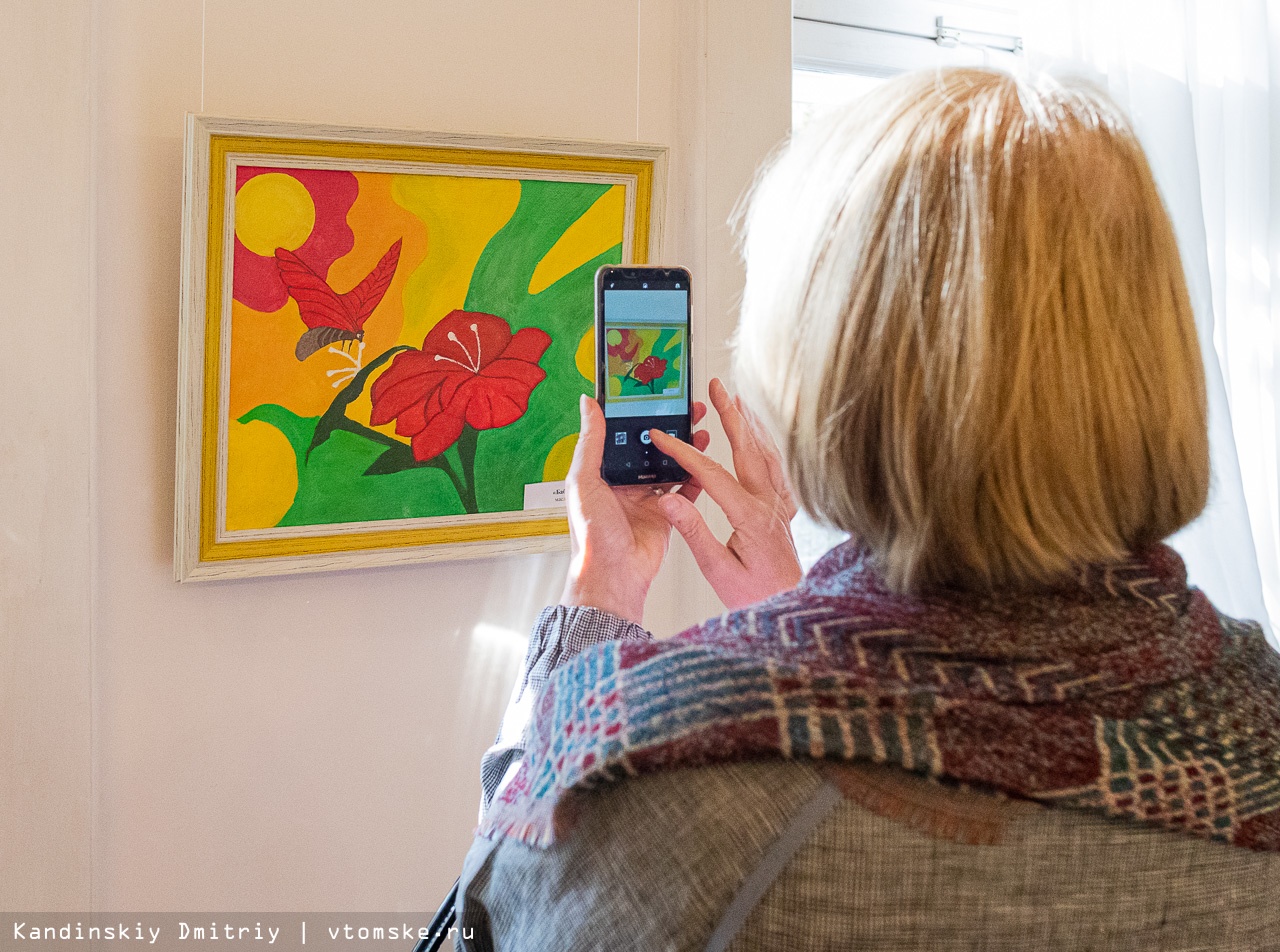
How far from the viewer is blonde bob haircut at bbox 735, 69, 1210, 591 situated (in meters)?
0.56

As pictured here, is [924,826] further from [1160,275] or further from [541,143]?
[541,143]

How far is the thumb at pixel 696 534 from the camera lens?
3.43ft

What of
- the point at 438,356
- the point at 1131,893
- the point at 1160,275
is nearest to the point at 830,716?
the point at 1131,893

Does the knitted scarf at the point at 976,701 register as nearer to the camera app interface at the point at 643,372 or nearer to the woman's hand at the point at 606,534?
the woman's hand at the point at 606,534

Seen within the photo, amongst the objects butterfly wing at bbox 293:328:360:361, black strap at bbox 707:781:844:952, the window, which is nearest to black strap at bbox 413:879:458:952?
black strap at bbox 707:781:844:952

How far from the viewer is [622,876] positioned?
22.3 inches

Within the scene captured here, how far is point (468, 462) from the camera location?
1.29 m

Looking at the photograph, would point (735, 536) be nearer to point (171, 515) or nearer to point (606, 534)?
point (606, 534)

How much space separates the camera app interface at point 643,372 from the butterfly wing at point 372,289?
0.27 m

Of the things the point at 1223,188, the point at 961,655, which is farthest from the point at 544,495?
the point at 1223,188

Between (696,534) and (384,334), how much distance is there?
1.47 ft

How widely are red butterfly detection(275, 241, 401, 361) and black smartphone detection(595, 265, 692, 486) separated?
0.89ft

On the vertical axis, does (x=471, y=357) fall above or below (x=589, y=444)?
above

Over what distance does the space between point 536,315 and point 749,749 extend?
0.85 metres
